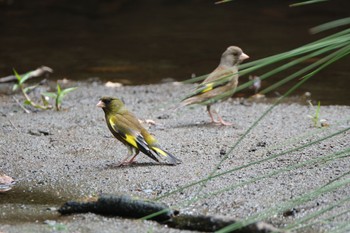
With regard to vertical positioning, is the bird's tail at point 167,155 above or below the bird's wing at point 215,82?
below

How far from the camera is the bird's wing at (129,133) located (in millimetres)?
5145

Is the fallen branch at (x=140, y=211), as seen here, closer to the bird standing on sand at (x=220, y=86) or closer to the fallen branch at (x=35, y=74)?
the bird standing on sand at (x=220, y=86)

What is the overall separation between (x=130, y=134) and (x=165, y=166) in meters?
0.38

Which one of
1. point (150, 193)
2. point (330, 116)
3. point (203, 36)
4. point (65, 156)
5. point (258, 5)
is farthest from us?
point (258, 5)

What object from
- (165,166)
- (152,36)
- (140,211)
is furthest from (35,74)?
(140,211)

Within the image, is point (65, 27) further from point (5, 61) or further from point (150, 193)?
point (150, 193)

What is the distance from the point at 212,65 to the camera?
10203mm

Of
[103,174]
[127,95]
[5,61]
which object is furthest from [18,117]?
[5,61]

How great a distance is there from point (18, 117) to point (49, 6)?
8951mm

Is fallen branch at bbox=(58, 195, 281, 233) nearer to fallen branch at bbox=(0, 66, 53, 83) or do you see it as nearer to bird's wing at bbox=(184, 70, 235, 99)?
bird's wing at bbox=(184, 70, 235, 99)

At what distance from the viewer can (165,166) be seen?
513cm

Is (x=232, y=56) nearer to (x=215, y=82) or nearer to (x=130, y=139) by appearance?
(x=130, y=139)

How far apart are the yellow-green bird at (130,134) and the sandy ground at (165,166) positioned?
102 millimetres

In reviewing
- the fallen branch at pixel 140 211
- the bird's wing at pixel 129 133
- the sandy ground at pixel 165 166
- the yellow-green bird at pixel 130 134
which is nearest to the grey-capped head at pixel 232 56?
the sandy ground at pixel 165 166
